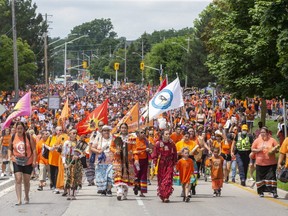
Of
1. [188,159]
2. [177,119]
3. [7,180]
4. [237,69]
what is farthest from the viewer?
[177,119]

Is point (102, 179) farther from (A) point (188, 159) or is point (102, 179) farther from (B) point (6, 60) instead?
(B) point (6, 60)

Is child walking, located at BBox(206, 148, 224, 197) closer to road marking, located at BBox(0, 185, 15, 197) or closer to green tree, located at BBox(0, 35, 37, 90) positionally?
road marking, located at BBox(0, 185, 15, 197)

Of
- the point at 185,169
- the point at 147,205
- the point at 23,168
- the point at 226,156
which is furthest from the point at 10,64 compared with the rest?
the point at 147,205

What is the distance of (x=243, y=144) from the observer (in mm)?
24703

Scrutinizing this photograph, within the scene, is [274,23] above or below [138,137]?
above

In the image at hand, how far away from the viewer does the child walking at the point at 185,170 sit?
19500mm

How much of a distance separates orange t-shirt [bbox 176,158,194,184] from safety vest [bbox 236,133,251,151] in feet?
16.9

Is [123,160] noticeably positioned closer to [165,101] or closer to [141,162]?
[141,162]

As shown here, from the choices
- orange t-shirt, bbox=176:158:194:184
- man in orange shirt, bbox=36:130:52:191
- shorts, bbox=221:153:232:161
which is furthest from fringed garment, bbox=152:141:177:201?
shorts, bbox=221:153:232:161

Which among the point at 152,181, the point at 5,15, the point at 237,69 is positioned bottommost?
the point at 152,181

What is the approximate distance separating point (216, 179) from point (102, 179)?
2.65 meters

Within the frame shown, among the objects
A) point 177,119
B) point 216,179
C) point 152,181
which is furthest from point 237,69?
point 216,179

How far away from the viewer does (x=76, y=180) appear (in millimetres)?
20094

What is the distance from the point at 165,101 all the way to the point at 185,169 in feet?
21.1
